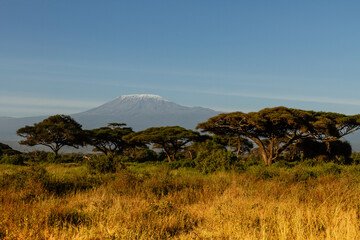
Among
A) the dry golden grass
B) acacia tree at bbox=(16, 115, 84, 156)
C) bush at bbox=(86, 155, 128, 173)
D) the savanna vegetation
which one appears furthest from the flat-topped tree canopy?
acacia tree at bbox=(16, 115, 84, 156)

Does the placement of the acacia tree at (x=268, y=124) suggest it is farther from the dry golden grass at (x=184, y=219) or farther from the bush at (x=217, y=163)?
the dry golden grass at (x=184, y=219)

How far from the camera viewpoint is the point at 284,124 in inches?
985

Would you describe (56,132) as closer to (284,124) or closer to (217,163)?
(217,163)

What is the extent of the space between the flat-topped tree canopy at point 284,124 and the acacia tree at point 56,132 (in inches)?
893

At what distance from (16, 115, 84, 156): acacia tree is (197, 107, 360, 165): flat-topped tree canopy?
22675 millimetres

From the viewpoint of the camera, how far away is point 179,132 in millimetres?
36719

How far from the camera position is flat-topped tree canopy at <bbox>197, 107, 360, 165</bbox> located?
76.7ft

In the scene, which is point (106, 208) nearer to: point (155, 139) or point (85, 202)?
point (85, 202)

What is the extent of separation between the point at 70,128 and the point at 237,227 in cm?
4033

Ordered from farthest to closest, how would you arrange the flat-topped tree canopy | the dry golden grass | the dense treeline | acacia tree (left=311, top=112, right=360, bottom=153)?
the flat-topped tree canopy
acacia tree (left=311, top=112, right=360, bottom=153)
the dense treeline
the dry golden grass

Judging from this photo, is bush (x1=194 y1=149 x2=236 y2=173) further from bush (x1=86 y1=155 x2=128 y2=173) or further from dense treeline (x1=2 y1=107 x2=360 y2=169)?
bush (x1=86 y1=155 x2=128 y2=173)

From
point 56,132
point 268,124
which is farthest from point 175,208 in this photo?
point 56,132

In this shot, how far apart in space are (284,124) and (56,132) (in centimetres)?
3292

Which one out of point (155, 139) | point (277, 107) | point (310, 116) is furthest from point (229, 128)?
point (155, 139)
